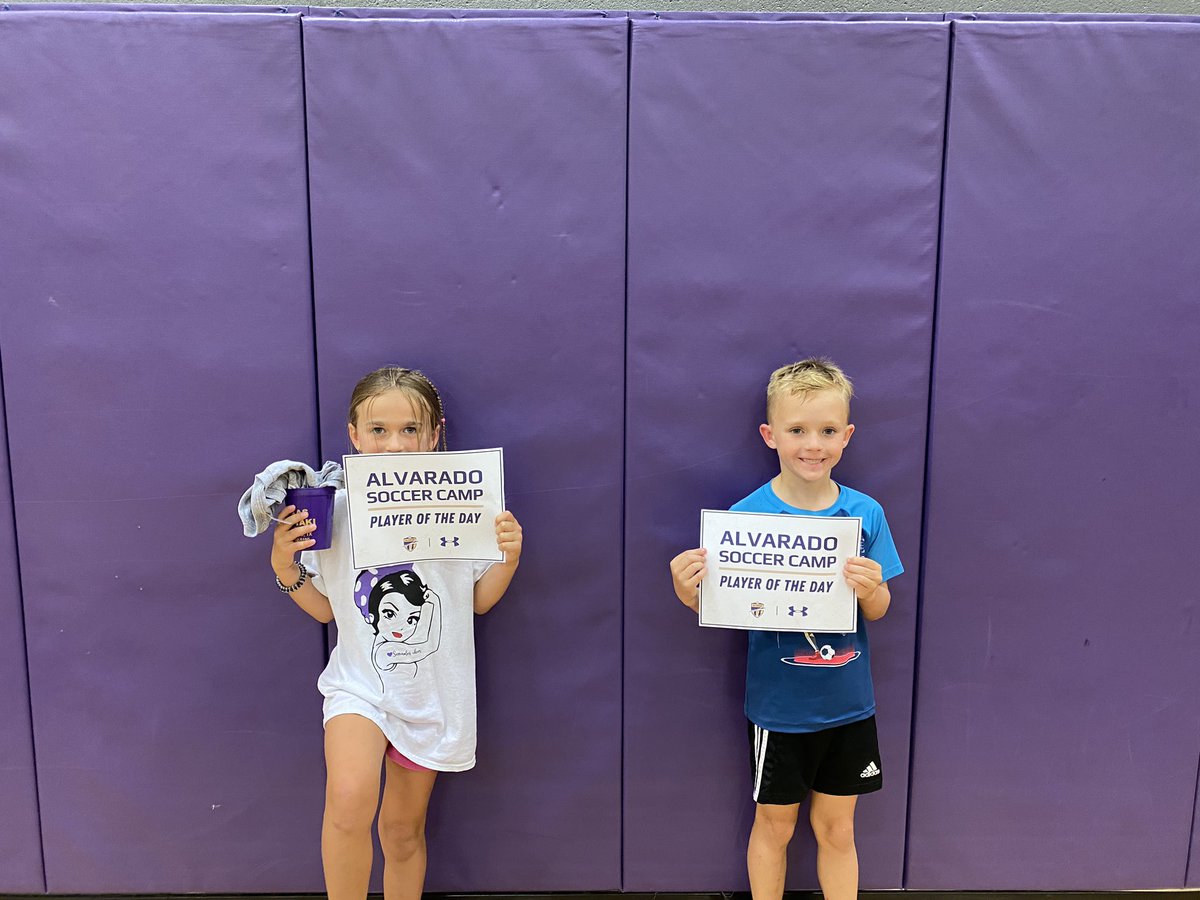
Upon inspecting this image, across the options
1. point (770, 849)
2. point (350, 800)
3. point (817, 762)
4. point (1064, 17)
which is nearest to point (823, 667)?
point (817, 762)

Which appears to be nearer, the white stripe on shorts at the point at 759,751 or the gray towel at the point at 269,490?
the gray towel at the point at 269,490

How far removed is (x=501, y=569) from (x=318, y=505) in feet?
1.62

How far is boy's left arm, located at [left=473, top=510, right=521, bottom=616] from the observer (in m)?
1.94

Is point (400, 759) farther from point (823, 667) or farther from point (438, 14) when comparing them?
point (438, 14)

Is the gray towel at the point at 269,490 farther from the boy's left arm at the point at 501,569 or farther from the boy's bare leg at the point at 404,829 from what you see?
the boy's bare leg at the point at 404,829

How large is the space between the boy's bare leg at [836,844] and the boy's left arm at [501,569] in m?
1.07

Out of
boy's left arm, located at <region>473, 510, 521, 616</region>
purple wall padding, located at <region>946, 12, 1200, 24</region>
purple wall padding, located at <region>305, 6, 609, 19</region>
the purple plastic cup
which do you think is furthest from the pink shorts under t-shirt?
purple wall padding, located at <region>946, 12, 1200, 24</region>

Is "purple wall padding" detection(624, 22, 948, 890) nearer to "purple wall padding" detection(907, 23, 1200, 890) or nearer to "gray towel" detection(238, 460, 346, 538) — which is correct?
"purple wall padding" detection(907, 23, 1200, 890)

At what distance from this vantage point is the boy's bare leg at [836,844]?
2.12 m

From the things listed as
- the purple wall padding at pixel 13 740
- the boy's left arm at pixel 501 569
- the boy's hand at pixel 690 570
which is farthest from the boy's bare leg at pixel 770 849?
the purple wall padding at pixel 13 740

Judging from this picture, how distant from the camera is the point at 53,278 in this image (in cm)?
210

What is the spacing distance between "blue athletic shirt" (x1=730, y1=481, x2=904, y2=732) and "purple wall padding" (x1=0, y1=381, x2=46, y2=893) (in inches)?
81.7

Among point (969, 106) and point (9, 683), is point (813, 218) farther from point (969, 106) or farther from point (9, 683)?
point (9, 683)

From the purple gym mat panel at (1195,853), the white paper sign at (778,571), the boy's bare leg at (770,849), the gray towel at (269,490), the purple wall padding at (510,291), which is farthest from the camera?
the purple gym mat panel at (1195,853)
